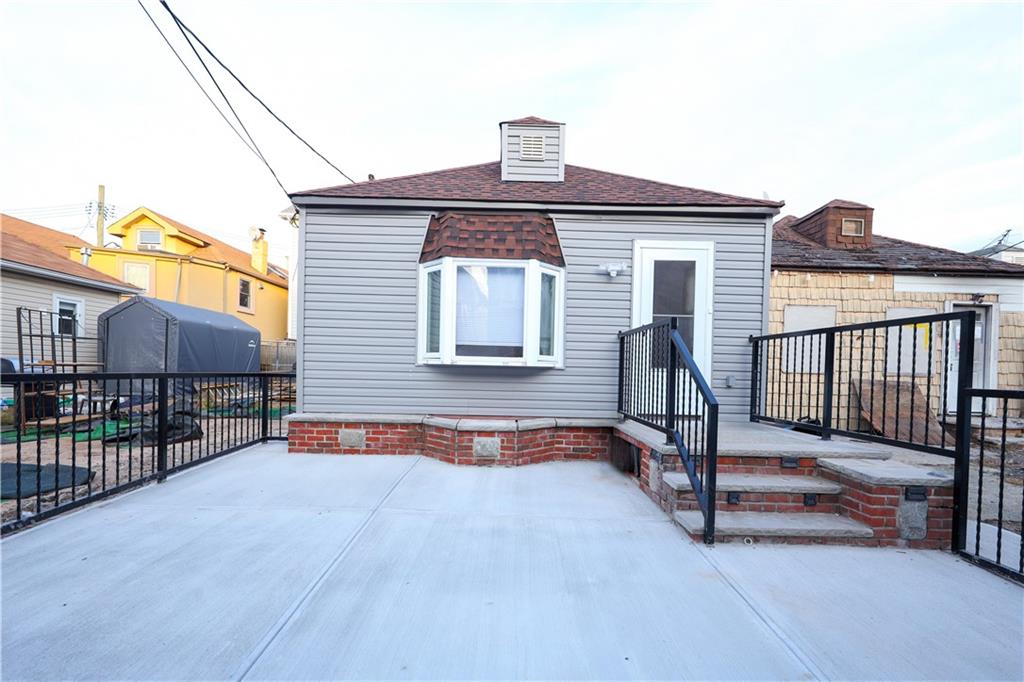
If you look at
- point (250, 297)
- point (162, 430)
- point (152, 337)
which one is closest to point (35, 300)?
point (152, 337)

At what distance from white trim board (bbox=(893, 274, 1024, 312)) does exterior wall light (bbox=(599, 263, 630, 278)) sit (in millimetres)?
6582

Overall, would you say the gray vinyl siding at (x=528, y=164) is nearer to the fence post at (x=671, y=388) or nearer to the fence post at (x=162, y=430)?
the fence post at (x=671, y=388)

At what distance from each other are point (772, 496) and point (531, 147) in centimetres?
476

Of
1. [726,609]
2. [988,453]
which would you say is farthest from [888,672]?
[988,453]

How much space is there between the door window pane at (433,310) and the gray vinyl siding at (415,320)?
0.65 ft

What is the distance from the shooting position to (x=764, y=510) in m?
3.04

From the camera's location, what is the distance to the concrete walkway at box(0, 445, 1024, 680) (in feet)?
5.45

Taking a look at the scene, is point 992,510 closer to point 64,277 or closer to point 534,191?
point 534,191

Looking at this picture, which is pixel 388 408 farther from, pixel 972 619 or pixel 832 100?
pixel 832 100

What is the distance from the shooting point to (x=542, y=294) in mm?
5039

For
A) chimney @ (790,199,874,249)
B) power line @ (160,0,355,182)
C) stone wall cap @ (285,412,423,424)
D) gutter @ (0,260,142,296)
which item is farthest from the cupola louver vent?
gutter @ (0,260,142,296)

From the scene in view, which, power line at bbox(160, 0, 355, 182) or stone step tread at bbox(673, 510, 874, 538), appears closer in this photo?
stone step tread at bbox(673, 510, 874, 538)

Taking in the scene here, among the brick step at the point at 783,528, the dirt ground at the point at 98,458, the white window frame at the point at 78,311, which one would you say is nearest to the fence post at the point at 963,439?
the brick step at the point at 783,528

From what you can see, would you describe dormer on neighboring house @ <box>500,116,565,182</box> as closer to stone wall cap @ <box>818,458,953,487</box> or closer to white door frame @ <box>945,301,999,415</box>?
stone wall cap @ <box>818,458,953,487</box>
